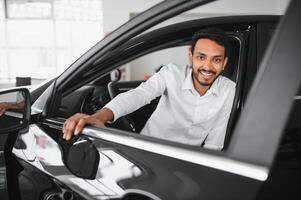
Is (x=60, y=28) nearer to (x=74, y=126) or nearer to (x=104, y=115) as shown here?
(x=104, y=115)

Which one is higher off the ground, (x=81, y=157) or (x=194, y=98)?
(x=194, y=98)

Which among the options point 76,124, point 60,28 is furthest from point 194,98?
point 60,28

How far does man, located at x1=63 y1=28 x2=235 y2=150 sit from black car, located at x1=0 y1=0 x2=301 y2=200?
0.10 m

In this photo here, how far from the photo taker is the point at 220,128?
1555 millimetres

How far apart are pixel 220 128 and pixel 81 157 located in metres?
0.73

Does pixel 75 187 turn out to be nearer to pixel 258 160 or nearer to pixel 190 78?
pixel 258 160

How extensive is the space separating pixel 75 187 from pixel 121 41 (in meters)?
0.49

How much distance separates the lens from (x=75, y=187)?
107 cm

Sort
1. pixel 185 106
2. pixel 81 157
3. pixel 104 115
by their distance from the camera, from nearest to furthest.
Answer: pixel 81 157 < pixel 104 115 < pixel 185 106

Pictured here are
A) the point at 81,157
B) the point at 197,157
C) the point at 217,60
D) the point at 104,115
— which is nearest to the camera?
the point at 197,157

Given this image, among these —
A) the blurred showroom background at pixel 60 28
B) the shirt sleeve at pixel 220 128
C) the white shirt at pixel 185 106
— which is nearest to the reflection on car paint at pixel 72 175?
the white shirt at pixel 185 106

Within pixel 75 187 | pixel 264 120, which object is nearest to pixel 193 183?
pixel 264 120

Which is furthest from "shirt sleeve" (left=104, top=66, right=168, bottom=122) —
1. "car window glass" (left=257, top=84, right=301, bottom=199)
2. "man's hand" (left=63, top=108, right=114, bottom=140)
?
"car window glass" (left=257, top=84, right=301, bottom=199)

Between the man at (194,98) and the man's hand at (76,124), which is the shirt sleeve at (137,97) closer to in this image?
the man at (194,98)
